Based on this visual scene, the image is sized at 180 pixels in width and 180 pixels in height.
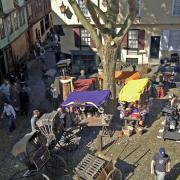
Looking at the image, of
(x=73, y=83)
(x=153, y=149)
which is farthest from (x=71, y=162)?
(x=73, y=83)

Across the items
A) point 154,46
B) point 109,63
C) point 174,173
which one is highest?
point 109,63

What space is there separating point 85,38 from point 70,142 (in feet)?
43.3

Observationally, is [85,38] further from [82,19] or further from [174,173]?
[174,173]

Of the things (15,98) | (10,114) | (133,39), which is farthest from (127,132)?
(133,39)

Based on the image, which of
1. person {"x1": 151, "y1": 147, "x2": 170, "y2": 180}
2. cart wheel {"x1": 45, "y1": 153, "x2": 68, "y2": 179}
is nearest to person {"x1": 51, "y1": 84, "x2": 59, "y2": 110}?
cart wheel {"x1": 45, "y1": 153, "x2": 68, "y2": 179}

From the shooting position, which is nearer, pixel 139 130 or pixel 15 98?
pixel 139 130

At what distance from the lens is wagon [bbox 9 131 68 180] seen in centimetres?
1320

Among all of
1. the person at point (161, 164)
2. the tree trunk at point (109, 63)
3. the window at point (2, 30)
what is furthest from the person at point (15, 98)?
the person at point (161, 164)

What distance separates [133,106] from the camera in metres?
18.4

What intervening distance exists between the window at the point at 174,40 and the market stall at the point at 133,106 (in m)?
9.31

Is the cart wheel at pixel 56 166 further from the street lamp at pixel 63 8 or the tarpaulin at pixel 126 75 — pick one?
the street lamp at pixel 63 8

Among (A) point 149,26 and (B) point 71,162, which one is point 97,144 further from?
(A) point 149,26

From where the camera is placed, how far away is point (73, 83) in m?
21.7

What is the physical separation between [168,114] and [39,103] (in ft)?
28.9
